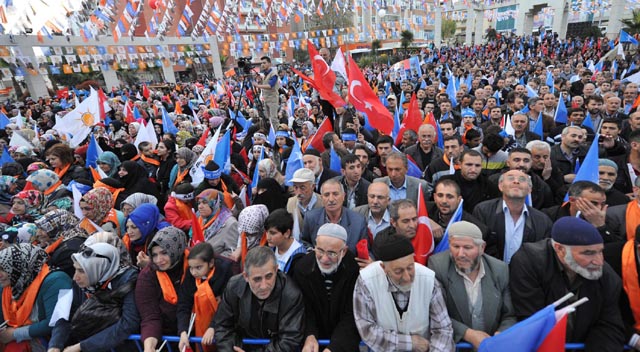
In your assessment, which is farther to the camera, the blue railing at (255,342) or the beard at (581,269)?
the blue railing at (255,342)

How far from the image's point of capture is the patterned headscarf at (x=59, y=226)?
3449 mm

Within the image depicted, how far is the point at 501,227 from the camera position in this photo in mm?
2996

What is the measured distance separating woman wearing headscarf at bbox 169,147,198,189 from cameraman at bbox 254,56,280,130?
339 cm

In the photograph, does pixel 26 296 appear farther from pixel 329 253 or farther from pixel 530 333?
pixel 530 333

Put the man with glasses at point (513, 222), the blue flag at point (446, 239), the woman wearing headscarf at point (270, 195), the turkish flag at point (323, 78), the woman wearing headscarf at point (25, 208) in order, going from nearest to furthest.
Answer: the blue flag at point (446, 239) → the man with glasses at point (513, 222) → the woman wearing headscarf at point (270, 195) → the woman wearing headscarf at point (25, 208) → the turkish flag at point (323, 78)

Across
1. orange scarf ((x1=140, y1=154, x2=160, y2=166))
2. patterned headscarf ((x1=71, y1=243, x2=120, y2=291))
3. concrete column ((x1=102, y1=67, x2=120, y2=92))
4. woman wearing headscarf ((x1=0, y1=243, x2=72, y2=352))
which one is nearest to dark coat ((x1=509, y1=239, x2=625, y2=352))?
patterned headscarf ((x1=71, y1=243, x2=120, y2=291))

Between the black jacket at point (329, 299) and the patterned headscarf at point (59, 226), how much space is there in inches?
92.0

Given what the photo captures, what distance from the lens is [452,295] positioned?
2371mm

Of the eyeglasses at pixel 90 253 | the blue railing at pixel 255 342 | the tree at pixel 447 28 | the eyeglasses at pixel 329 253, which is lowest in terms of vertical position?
the blue railing at pixel 255 342

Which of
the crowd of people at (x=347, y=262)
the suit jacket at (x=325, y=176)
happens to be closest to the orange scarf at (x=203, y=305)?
the crowd of people at (x=347, y=262)

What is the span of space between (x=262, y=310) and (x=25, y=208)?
142 inches

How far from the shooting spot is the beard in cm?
207

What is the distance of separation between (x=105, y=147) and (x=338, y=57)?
511 centimetres

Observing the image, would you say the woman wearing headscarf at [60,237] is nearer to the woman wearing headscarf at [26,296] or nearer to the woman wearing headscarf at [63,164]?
the woman wearing headscarf at [26,296]
